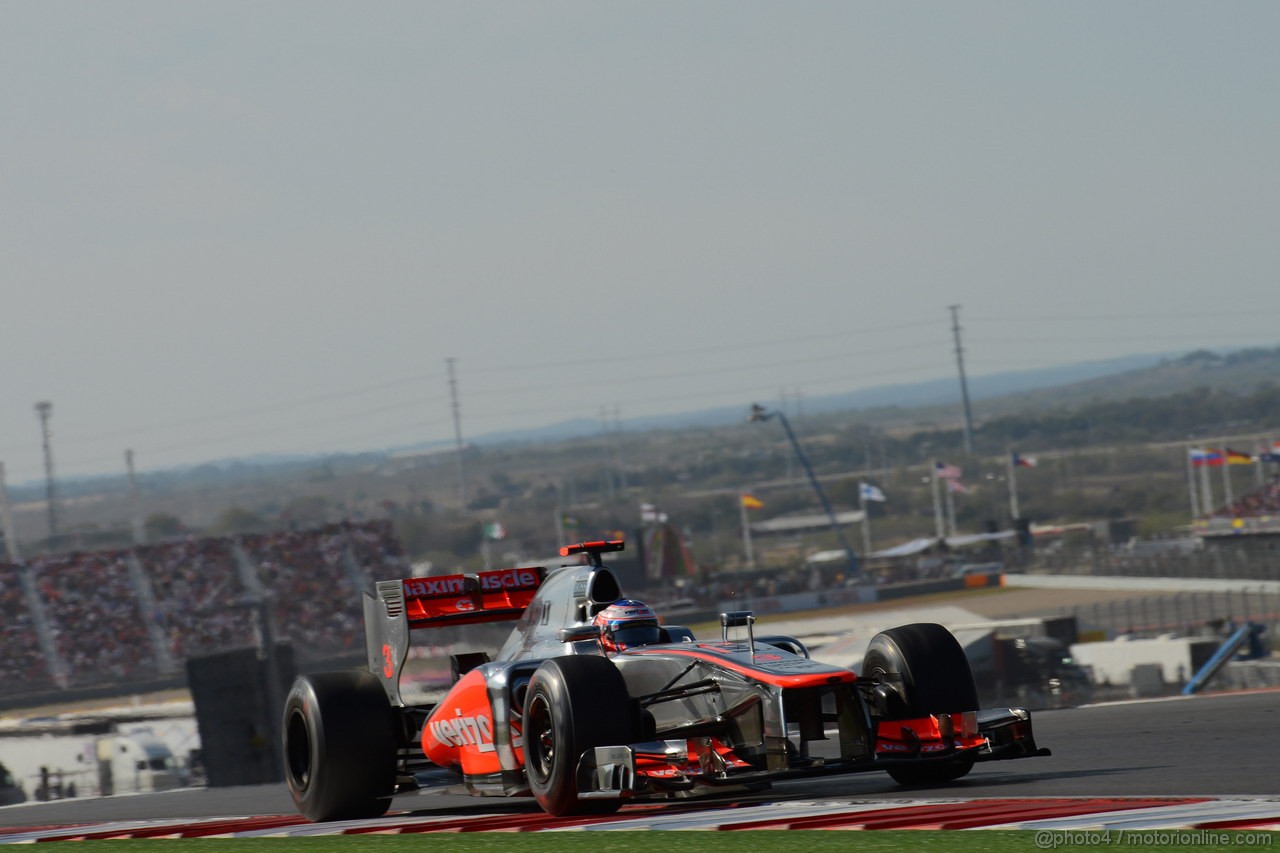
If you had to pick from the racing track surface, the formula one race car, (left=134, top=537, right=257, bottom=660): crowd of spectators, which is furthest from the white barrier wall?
(left=134, top=537, right=257, bottom=660): crowd of spectators

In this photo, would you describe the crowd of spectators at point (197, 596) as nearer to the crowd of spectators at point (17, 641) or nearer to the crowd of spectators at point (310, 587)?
the crowd of spectators at point (310, 587)

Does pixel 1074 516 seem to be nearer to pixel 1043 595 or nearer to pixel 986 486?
pixel 986 486

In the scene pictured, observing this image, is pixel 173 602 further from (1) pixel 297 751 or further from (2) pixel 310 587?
(1) pixel 297 751

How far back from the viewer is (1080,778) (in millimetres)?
10305

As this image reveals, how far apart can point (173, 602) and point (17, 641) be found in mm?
6405

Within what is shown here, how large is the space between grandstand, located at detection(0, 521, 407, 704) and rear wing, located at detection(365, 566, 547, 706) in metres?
39.9

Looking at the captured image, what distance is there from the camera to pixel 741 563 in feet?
339

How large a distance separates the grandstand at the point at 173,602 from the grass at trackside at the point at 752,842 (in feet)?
140

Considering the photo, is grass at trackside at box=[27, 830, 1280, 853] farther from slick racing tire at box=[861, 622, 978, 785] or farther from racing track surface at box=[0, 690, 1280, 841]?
slick racing tire at box=[861, 622, 978, 785]

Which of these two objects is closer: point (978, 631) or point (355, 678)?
point (355, 678)

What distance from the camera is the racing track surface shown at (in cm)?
951

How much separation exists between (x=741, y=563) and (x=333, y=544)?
127 feet

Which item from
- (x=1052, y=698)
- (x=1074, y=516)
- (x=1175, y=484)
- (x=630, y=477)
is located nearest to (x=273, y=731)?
(x=1052, y=698)

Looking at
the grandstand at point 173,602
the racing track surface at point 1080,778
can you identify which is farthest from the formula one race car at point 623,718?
the grandstand at point 173,602
